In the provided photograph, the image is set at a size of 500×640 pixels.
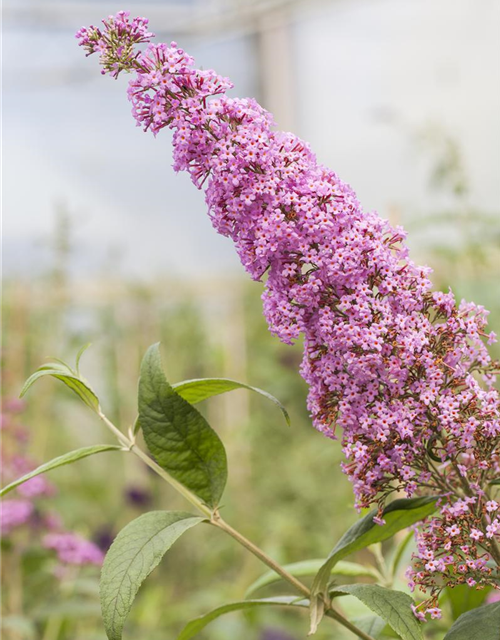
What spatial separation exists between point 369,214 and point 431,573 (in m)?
0.22

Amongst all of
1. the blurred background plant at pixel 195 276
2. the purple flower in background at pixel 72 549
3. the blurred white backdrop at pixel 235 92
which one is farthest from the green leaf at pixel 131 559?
the blurred white backdrop at pixel 235 92

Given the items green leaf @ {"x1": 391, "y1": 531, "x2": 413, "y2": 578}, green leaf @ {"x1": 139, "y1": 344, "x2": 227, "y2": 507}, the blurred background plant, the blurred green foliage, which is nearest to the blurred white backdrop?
the blurred background plant

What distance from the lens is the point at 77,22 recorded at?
4.14 metres

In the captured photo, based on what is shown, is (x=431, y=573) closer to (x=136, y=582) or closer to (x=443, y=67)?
(x=136, y=582)

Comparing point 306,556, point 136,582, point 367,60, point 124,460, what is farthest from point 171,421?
point 367,60

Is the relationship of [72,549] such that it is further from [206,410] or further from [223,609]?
[206,410]

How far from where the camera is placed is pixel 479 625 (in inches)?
18.1

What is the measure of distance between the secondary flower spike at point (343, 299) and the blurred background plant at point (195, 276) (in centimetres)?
83

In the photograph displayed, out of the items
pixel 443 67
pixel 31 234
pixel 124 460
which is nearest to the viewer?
pixel 124 460

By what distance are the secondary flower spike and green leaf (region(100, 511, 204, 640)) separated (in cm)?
12

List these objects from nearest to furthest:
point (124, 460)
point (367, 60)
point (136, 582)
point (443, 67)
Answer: point (136, 582) → point (124, 460) → point (443, 67) → point (367, 60)

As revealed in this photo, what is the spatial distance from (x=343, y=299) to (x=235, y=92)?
460 centimetres

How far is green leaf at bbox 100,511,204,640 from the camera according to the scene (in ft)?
1.44

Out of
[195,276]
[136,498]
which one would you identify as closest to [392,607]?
[136,498]
